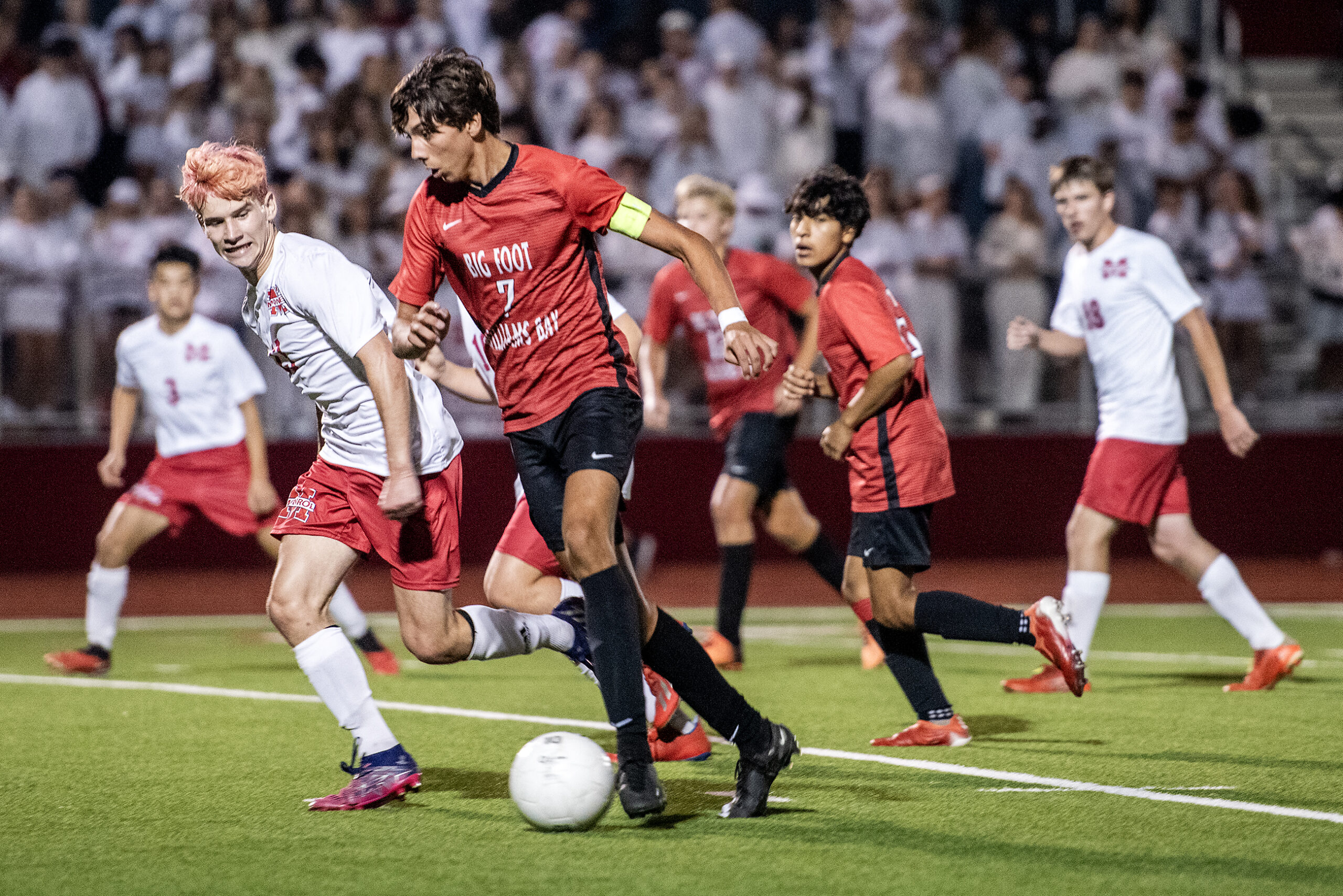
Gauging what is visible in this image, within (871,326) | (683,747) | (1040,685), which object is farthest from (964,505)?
Result: (683,747)

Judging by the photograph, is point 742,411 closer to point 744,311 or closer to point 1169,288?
point 744,311

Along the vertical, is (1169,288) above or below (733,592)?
above

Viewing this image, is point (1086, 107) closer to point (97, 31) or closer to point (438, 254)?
point (97, 31)

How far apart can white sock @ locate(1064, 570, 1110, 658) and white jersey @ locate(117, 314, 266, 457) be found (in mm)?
4460

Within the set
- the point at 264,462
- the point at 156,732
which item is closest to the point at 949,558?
the point at 264,462

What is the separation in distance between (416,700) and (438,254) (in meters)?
3.12

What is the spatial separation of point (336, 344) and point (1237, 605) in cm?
465

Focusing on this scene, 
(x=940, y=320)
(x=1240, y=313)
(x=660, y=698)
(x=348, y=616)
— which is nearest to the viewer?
(x=660, y=698)

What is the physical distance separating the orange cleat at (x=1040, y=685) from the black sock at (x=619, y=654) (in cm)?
342

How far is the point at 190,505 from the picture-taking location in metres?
8.95

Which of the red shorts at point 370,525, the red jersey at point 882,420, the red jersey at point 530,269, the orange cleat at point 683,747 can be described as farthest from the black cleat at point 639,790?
the red jersey at point 882,420

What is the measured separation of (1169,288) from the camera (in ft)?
25.6

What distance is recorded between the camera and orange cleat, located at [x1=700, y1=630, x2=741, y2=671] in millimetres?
8711

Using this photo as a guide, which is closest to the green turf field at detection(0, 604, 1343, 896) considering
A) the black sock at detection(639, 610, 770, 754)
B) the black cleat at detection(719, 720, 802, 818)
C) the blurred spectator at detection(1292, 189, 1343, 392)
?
the black cleat at detection(719, 720, 802, 818)
